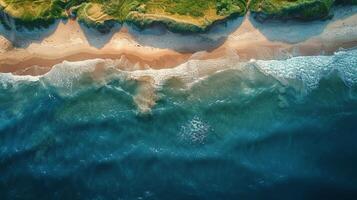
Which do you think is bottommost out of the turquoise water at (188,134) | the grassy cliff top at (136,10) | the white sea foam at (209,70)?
the turquoise water at (188,134)

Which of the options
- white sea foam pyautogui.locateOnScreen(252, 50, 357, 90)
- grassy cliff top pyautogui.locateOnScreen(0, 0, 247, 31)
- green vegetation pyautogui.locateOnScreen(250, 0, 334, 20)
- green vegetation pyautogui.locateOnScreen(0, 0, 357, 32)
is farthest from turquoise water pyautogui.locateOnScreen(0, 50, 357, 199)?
grassy cliff top pyautogui.locateOnScreen(0, 0, 247, 31)

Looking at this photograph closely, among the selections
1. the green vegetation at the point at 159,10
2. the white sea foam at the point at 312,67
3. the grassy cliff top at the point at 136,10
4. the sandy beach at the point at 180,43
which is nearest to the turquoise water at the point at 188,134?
the white sea foam at the point at 312,67

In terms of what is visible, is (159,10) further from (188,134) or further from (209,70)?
(188,134)

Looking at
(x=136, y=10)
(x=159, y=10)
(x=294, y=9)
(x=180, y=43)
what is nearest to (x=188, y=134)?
(x=180, y=43)

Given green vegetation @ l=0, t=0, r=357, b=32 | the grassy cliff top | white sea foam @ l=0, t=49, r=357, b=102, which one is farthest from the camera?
the grassy cliff top

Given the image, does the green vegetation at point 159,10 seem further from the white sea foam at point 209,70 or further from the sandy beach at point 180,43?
the white sea foam at point 209,70

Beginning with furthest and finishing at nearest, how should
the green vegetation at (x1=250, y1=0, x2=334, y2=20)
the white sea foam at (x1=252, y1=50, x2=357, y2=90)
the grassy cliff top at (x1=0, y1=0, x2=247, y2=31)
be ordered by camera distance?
the grassy cliff top at (x1=0, y1=0, x2=247, y2=31), the green vegetation at (x1=250, y1=0, x2=334, y2=20), the white sea foam at (x1=252, y1=50, x2=357, y2=90)

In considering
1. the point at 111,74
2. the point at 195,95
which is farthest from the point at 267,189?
the point at 111,74

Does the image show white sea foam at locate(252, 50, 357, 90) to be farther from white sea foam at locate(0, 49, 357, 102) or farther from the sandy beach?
the sandy beach
